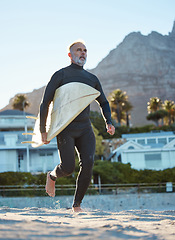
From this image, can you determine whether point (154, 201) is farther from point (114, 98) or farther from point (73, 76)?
point (114, 98)

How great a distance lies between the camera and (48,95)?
17.3 ft

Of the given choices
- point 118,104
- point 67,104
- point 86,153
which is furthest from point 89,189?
point 118,104

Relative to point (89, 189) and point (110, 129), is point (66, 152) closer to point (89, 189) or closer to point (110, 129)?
point (110, 129)

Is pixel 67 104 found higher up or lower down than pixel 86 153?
higher up

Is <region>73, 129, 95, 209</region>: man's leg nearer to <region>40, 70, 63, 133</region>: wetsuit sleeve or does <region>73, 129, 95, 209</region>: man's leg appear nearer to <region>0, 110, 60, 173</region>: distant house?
<region>40, 70, 63, 133</region>: wetsuit sleeve

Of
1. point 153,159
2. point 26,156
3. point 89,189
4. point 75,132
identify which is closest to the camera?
point 75,132

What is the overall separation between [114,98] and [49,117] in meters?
61.6

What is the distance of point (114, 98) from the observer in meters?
66.6

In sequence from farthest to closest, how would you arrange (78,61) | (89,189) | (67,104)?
(89,189) < (78,61) < (67,104)

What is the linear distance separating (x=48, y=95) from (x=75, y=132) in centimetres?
66

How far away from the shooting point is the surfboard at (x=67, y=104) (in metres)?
4.97

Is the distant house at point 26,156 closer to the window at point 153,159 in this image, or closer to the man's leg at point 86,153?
the window at point 153,159

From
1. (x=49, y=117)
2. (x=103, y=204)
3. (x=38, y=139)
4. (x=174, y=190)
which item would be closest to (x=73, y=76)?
(x=49, y=117)

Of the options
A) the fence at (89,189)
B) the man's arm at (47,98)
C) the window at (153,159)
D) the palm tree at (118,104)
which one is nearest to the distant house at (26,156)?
the fence at (89,189)
